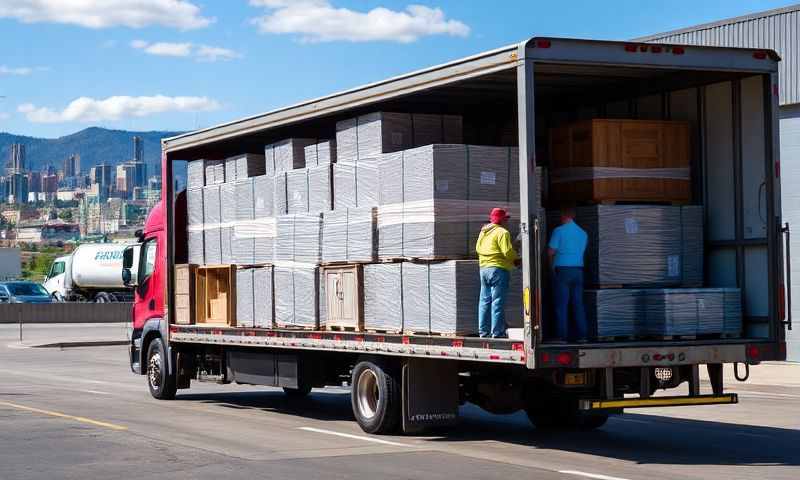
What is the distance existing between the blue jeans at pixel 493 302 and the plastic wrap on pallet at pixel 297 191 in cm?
356

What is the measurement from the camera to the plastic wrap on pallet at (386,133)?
45.3 feet

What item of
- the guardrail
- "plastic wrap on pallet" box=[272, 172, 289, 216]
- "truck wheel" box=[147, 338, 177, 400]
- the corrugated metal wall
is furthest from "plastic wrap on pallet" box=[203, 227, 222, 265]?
the guardrail

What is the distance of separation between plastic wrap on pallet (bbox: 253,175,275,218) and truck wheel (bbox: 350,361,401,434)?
2.72m

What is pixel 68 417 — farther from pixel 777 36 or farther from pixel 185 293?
pixel 777 36

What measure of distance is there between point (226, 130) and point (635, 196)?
582cm

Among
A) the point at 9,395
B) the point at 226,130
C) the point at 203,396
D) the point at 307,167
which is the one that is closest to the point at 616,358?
the point at 307,167

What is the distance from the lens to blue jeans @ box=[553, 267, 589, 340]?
12078 mm

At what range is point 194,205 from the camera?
1797 centimetres

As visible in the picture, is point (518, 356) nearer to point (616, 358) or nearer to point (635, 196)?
point (616, 358)

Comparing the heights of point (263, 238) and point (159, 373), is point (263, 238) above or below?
above

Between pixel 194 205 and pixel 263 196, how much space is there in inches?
88.4

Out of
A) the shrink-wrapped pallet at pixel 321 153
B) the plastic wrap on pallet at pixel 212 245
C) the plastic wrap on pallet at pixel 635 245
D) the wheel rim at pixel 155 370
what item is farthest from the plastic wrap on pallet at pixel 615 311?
the wheel rim at pixel 155 370

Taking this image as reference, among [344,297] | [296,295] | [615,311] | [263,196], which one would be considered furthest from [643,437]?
[263,196]

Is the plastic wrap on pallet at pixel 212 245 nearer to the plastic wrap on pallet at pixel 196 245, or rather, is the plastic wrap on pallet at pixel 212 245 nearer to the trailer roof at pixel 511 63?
the plastic wrap on pallet at pixel 196 245
